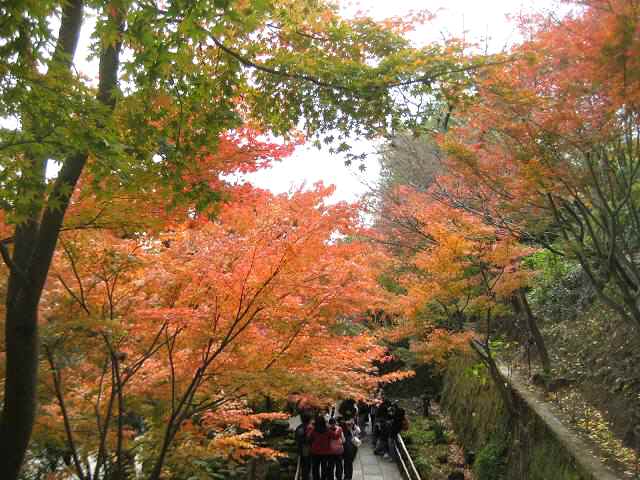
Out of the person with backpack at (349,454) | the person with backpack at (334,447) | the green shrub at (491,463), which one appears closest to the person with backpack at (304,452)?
the person with backpack at (334,447)

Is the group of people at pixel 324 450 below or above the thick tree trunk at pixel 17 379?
below

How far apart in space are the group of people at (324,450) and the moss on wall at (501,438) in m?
2.91

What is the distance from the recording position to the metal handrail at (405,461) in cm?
1128

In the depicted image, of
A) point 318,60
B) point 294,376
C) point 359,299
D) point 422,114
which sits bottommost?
point 294,376

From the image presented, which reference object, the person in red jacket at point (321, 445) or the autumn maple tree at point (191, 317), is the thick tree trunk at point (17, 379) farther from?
the person in red jacket at point (321, 445)

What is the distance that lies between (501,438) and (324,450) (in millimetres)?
4573

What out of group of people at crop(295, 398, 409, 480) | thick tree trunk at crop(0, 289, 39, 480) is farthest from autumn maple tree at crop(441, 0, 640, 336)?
group of people at crop(295, 398, 409, 480)

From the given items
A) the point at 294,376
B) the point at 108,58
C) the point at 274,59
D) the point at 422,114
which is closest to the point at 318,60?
the point at 274,59

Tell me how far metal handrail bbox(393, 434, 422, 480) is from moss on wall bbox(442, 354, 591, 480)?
57.9 inches

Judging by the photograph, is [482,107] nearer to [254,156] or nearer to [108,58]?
[254,156]

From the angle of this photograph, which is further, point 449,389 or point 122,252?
point 449,389

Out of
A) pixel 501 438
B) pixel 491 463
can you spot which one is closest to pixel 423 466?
pixel 491 463

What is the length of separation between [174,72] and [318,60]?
1.28 meters

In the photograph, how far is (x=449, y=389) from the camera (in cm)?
2041
